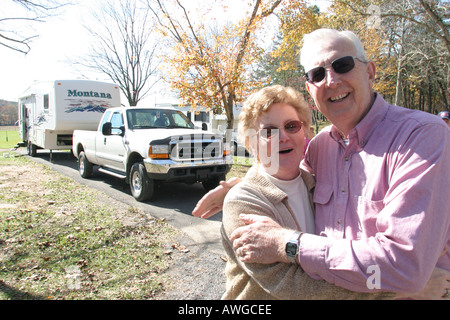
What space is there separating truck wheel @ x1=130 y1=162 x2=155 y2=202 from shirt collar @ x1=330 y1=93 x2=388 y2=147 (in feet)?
19.1

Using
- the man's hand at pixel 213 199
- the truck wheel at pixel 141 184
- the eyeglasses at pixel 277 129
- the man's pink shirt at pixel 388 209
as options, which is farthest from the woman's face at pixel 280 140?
the truck wheel at pixel 141 184

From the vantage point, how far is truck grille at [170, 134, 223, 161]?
686 cm

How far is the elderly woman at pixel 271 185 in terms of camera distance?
1471 mm

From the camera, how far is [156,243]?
15.2 feet

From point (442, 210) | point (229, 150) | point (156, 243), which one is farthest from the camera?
point (229, 150)

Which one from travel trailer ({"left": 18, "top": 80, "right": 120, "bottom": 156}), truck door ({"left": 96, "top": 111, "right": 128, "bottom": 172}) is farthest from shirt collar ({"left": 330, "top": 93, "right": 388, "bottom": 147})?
travel trailer ({"left": 18, "top": 80, "right": 120, "bottom": 156})

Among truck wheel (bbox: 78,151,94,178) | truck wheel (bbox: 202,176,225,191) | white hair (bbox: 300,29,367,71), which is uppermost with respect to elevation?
white hair (bbox: 300,29,367,71)

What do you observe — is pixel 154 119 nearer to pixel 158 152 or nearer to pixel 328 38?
pixel 158 152

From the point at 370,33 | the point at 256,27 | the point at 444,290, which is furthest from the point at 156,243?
the point at 370,33

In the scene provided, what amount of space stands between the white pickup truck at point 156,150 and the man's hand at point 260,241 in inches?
211

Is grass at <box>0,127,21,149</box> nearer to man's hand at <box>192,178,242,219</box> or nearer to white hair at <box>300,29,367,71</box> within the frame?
man's hand at <box>192,178,242,219</box>

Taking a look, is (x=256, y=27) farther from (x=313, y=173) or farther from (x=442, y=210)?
(x=442, y=210)

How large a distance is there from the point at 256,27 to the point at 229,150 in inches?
191

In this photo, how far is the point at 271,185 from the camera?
1.60 m
